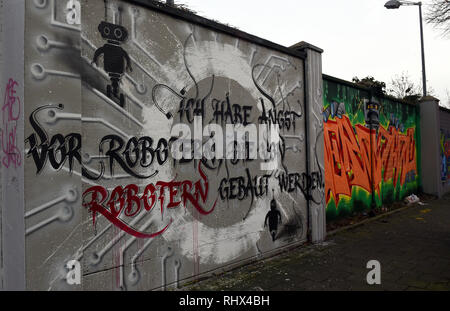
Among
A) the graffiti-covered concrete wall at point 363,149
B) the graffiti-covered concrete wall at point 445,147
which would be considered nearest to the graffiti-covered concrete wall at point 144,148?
the graffiti-covered concrete wall at point 363,149

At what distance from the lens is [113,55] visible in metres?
3.18

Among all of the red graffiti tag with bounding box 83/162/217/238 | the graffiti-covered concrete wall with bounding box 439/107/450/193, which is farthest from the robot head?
the graffiti-covered concrete wall with bounding box 439/107/450/193

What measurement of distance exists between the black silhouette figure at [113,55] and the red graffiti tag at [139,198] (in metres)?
0.90

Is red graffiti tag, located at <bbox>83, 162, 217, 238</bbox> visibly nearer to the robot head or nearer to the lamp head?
the robot head

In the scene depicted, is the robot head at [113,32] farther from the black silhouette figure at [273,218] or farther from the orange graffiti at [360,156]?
the orange graffiti at [360,156]

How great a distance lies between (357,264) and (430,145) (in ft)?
25.5

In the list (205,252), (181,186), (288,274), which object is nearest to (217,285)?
(205,252)

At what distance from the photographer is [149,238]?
11.2 ft

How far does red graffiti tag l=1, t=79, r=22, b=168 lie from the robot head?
3.10 feet

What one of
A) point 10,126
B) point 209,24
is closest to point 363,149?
point 209,24

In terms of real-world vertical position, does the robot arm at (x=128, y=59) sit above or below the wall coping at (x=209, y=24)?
below

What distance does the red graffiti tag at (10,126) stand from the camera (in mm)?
2625

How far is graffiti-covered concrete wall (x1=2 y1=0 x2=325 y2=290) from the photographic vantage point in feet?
8.79

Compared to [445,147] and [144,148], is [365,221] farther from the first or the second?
[445,147]
